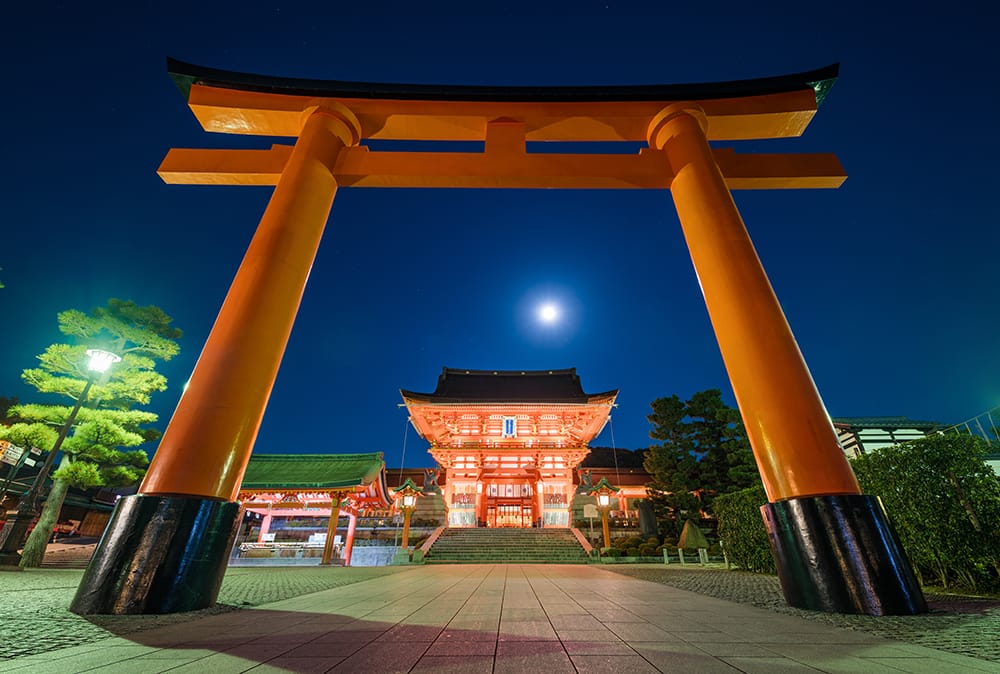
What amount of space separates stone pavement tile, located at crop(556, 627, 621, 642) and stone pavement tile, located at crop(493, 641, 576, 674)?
160 millimetres

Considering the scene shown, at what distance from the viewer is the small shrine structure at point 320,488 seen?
15180mm

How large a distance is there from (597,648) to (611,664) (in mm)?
301

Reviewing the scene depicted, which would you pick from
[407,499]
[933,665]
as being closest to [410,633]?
[933,665]

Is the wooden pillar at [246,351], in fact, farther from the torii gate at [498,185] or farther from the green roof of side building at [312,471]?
the green roof of side building at [312,471]

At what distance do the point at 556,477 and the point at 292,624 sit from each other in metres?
20.5

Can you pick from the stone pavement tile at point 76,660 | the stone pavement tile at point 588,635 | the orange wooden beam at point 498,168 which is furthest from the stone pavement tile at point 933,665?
the orange wooden beam at point 498,168

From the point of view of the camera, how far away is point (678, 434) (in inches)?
709

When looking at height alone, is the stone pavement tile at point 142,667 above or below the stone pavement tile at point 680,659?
below

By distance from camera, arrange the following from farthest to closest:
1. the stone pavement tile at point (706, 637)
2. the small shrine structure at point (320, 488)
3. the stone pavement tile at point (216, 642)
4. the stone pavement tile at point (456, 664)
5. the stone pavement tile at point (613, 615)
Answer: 1. the small shrine structure at point (320, 488)
2. the stone pavement tile at point (613, 615)
3. the stone pavement tile at point (706, 637)
4. the stone pavement tile at point (216, 642)
5. the stone pavement tile at point (456, 664)

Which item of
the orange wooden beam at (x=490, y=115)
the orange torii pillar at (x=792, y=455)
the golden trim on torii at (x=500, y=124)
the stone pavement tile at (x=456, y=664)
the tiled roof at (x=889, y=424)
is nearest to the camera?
the stone pavement tile at (x=456, y=664)

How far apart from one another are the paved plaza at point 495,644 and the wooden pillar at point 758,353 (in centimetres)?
114

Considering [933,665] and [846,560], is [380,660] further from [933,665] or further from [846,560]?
[846,560]

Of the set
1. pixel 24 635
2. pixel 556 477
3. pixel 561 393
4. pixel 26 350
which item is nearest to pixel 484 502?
pixel 556 477

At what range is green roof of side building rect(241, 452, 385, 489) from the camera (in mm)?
15219
